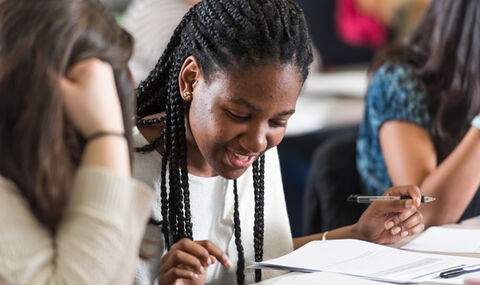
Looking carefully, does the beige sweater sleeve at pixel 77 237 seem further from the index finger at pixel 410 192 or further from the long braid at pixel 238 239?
the index finger at pixel 410 192

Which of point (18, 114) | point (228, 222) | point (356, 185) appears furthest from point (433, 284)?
point (356, 185)

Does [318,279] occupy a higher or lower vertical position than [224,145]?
lower

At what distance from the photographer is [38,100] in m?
1.07

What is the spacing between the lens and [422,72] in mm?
Answer: 2141

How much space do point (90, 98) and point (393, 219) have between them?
0.70 m

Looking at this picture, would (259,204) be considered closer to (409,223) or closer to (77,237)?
(409,223)

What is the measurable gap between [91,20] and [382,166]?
1170mm

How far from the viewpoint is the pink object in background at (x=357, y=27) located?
13.6ft

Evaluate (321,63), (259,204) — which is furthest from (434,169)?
(321,63)

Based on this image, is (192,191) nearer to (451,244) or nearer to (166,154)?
(166,154)

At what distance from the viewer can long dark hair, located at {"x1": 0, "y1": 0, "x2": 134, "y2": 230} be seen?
107 centimetres

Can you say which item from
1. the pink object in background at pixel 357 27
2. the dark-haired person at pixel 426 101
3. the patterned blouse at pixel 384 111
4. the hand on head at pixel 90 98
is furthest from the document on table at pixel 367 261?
the pink object in background at pixel 357 27

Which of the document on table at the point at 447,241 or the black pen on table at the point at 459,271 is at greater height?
the black pen on table at the point at 459,271

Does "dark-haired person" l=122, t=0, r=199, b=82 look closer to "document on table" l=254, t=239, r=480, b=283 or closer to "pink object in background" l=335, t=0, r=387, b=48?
"document on table" l=254, t=239, r=480, b=283
